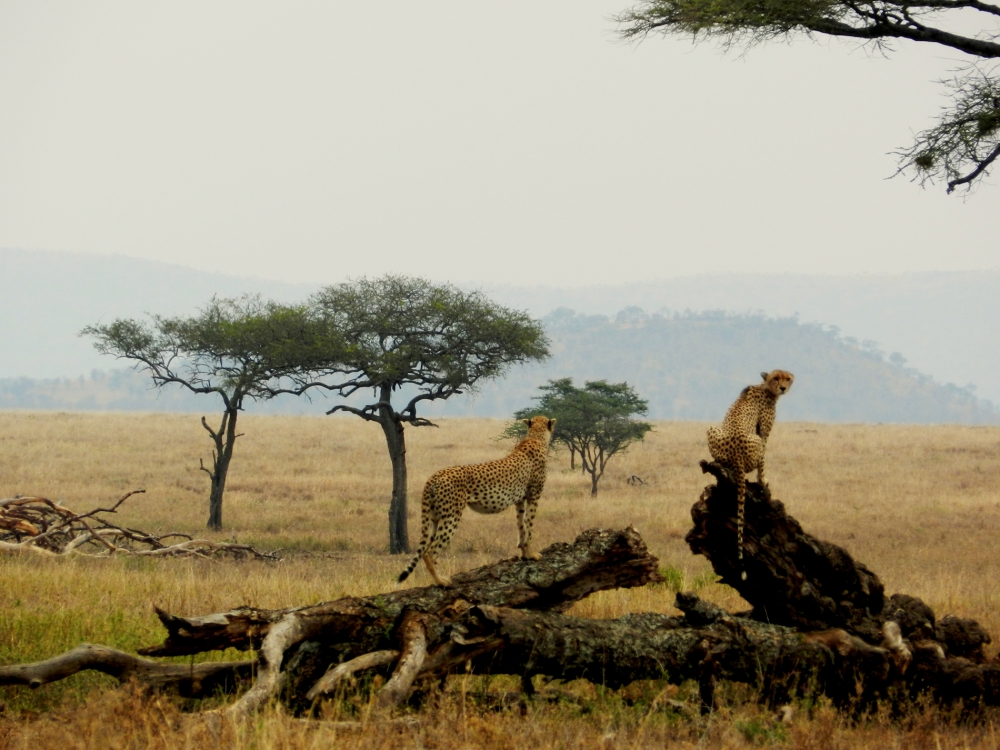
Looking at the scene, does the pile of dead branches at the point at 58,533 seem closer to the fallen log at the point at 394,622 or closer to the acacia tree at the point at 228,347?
the acacia tree at the point at 228,347

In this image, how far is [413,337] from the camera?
26000 millimetres

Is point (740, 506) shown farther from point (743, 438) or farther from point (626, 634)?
point (626, 634)

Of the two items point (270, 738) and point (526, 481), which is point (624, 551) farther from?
point (270, 738)

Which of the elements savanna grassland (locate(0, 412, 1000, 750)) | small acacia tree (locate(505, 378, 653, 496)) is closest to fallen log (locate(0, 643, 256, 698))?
savanna grassland (locate(0, 412, 1000, 750))

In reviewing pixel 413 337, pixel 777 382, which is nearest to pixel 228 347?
pixel 413 337

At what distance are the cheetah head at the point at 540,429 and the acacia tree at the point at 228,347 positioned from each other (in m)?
16.4

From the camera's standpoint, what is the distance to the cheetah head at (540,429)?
9.00 meters

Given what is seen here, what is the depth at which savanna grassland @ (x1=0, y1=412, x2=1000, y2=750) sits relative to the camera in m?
5.93

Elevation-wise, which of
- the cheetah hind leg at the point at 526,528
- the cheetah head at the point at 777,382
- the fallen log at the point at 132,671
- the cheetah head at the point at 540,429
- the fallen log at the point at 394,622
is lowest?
the fallen log at the point at 132,671

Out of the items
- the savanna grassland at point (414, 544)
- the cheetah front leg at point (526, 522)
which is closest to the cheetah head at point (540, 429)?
the cheetah front leg at point (526, 522)

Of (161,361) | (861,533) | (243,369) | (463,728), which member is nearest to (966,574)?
(861,533)

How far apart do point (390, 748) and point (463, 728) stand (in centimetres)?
51

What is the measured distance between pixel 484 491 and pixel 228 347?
2001cm

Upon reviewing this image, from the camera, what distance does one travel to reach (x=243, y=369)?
27.5m
